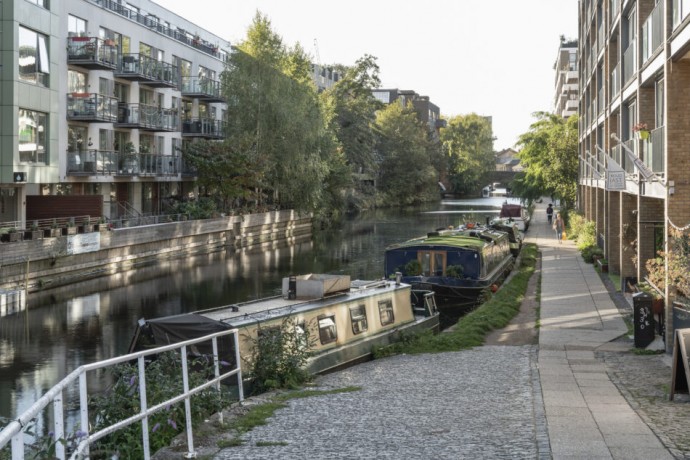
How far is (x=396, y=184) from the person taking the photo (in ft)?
375

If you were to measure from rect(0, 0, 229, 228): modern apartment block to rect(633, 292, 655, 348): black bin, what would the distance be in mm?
26124

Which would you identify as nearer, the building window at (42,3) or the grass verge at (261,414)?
the grass verge at (261,414)

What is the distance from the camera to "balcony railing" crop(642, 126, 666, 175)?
67.6ft

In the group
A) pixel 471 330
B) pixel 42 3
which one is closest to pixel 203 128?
pixel 42 3

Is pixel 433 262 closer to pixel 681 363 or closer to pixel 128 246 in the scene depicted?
pixel 128 246

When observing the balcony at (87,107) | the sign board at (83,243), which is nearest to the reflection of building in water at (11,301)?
the sign board at (83,243)

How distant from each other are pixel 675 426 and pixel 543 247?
125ft

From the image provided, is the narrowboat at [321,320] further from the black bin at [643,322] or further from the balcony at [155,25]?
the balcony at [155,25]

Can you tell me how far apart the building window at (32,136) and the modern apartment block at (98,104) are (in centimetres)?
4

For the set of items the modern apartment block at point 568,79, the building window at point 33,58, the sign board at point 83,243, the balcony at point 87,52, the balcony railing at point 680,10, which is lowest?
the sign board at point 83,243

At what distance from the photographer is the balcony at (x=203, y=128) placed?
6031 centimetres

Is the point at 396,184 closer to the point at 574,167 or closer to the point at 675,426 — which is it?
the point at 574,167

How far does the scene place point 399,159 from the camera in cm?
11500

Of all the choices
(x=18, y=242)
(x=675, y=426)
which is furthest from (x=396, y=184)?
(x=675, y=426)
